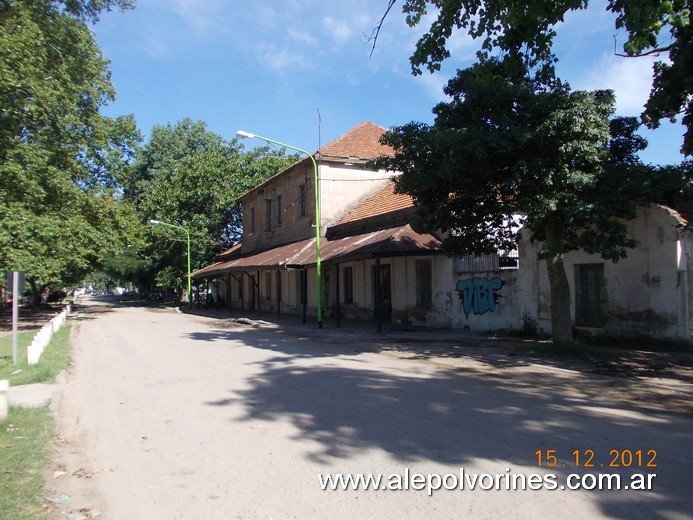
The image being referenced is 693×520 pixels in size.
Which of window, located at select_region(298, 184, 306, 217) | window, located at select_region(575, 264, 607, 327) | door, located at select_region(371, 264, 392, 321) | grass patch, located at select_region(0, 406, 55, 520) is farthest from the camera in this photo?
window, located at select_region(298, 184, 306, 217)

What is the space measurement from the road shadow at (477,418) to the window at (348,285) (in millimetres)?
13759

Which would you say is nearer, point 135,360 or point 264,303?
point 135,360

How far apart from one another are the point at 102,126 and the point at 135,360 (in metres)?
15.8

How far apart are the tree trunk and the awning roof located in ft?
15.6

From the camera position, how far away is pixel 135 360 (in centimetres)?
1245

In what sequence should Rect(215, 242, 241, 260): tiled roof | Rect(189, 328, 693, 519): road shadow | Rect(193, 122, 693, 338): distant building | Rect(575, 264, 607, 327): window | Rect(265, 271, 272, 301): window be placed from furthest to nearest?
Rect(215, 242, 241, 260): tiled roof
Rect(265, 271, 272, 301): window
Rect(575, 264, 607, 327): window
Rect(193, 122, 693, 338): distant building
Rect(189, 328, 693, 519): road shadow

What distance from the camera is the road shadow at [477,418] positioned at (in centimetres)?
470

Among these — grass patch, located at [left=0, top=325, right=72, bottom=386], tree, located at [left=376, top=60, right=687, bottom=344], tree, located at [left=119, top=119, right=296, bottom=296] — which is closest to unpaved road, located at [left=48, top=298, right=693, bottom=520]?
grass patch, located at [left=0, top=325, right=72, bottom=386]

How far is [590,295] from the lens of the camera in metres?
14.1

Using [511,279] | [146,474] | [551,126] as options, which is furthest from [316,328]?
[146,474]

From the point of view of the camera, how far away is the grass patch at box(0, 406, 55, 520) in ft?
12.9

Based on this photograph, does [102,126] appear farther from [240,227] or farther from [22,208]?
[240,227]

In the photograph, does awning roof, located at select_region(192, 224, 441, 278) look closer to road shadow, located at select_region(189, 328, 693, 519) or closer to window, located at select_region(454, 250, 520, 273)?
window, located at select_region(454, 250, 520, 273)

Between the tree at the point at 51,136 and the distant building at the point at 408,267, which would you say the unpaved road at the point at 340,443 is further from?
the tree at the point at 51,136
